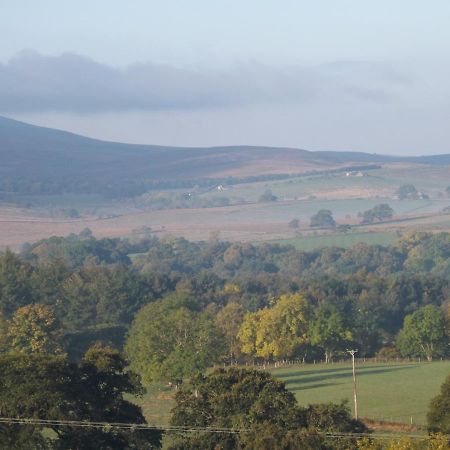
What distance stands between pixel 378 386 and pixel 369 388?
44.1 inches

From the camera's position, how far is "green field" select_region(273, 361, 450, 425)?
2303 inches

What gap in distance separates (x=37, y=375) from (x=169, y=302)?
49.0 m

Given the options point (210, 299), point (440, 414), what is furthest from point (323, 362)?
point (440, 414)

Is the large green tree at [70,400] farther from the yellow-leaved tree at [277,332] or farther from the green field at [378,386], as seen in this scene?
the yellow-leaved tree at [277,332]

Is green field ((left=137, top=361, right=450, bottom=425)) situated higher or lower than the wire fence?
higher

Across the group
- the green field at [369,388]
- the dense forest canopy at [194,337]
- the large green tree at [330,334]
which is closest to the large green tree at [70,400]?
the dense forest canopy at [194,337]

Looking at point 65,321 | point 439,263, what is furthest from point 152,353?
point 439,263

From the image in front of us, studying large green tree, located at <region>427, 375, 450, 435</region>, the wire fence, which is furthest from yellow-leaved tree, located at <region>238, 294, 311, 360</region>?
large green tree, located at <region>427, 375, 450, 435</region>

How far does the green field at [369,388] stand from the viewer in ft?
190

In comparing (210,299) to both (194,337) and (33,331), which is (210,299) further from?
(194,337)

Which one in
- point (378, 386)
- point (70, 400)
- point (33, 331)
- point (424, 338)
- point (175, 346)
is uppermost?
point (70, 400)

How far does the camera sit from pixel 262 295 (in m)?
110

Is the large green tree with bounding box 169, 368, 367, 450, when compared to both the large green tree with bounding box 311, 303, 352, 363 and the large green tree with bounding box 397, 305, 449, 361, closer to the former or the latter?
the large green tree with bounding box 311, 303, 352, 363

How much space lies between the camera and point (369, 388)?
6762cm
